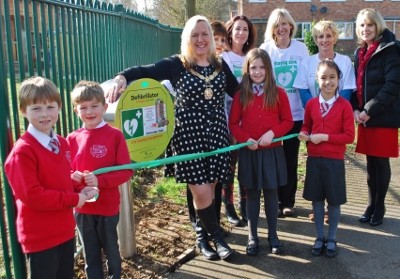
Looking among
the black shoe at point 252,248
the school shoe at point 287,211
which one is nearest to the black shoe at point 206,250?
the black shoe at point 252,248

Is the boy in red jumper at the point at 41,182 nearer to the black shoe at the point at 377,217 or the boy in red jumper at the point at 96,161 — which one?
the boy in red jumper at the point at 96,161

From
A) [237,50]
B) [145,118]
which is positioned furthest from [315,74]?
[145,118]

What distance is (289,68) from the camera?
4719mm

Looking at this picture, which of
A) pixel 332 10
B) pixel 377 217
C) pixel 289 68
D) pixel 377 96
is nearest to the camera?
pixel 377 96

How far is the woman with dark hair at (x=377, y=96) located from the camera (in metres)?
4.41

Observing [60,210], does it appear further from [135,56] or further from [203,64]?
[135,56]

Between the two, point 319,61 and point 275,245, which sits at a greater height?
point 319,61

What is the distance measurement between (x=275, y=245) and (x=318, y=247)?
1.32 ft

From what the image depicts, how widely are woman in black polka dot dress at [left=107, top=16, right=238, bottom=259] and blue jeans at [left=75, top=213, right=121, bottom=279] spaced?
89 centimetres

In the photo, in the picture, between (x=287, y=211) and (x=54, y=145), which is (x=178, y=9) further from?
(x=54, y=145)

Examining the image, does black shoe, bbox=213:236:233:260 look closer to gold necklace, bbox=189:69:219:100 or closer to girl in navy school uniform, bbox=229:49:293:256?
girl in navy school uniform, bbox=229:49:293:256

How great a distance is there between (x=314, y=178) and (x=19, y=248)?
2.61 m

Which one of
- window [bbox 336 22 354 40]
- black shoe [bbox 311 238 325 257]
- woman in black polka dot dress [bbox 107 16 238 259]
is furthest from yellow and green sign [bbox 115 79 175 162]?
window [bbox 336 22 354 40]

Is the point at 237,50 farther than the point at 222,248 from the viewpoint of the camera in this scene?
Yes
